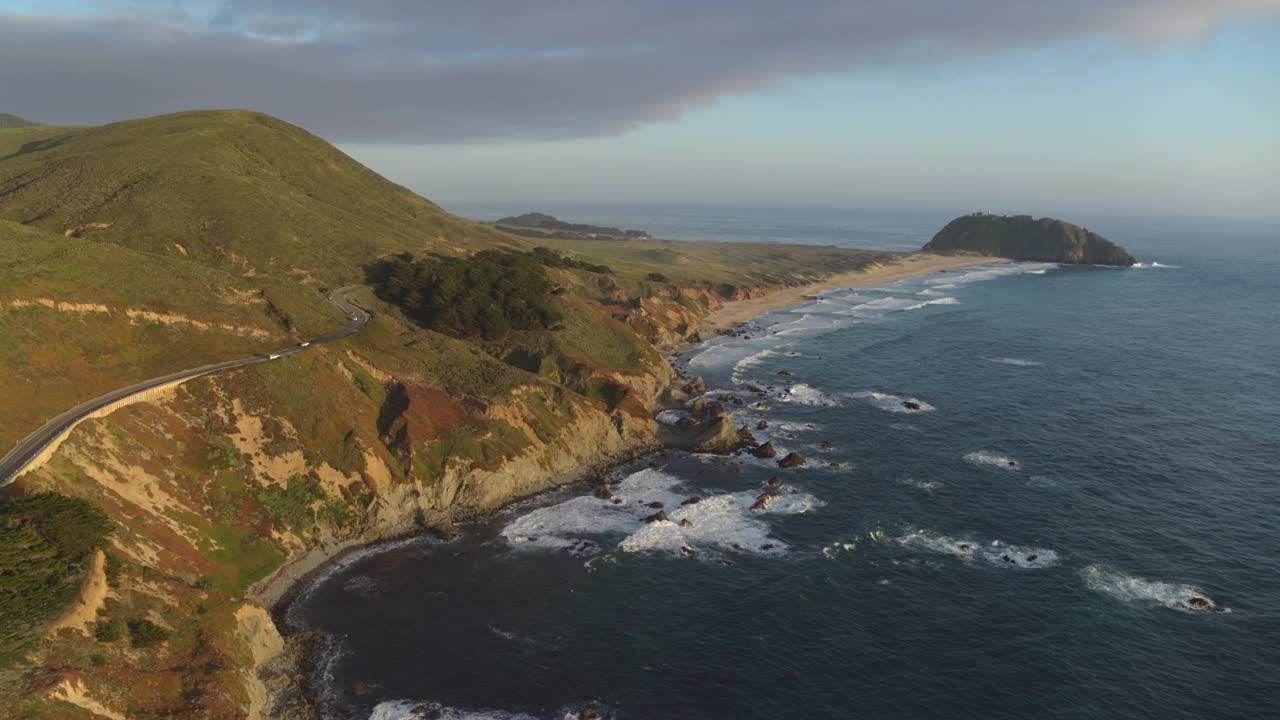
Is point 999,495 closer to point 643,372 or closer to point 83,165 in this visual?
point 643,372

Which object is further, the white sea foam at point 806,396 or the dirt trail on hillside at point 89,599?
the white sea foam at point 806,396

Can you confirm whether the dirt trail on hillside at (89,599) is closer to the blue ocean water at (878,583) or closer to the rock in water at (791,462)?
the blue ocean water at (878,583)

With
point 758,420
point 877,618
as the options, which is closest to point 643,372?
point 758,420

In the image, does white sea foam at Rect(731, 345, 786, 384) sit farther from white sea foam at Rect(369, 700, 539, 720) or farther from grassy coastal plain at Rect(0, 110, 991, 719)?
white sea foam at Rect(369, 700, 539, 720)

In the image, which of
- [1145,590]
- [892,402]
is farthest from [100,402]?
[892,402]

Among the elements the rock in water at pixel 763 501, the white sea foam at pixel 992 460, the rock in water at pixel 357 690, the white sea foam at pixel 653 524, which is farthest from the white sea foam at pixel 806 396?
the rock in water at pixel 357 690

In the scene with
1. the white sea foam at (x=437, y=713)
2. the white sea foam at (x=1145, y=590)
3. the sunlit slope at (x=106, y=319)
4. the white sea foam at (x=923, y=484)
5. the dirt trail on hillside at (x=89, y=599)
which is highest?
the sunlit slope at (x=106, y=319)
